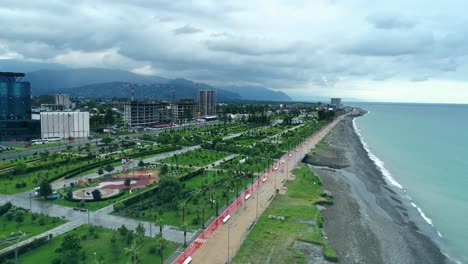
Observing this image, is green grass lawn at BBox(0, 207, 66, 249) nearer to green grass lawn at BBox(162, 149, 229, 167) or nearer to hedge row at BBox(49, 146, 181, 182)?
hedge row at BBox(49, 146, 181, 182)

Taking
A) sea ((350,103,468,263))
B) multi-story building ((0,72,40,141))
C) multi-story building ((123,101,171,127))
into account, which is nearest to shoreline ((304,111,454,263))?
sea ((350,103,468,263))

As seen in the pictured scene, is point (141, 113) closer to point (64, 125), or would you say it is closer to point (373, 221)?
point (64, 125)

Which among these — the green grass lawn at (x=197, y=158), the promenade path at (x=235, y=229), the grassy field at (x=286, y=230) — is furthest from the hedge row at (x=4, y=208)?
the green grass lawn at (x=197, y=158)

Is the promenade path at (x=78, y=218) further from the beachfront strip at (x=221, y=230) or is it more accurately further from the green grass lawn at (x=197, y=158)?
the green grass lawn at (x=197, y=158)

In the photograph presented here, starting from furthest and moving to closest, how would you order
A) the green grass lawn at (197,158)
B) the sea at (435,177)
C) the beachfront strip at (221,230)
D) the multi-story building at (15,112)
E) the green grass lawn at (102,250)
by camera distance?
the multi-story building at (15,112)
the green grass lawn at (197,158)
the sea at (435,177)
the beachfront strip at (221,230)
the green grass lawn at (102,250)

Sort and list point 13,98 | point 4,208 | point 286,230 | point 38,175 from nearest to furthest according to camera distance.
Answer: point 286,230 < point 4,208 < point 38,175 < point 13,98

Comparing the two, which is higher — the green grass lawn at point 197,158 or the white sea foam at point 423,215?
the green grass lawn at point 197,158

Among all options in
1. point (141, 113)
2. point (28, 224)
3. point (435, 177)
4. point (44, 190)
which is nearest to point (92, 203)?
point (44, 190)
